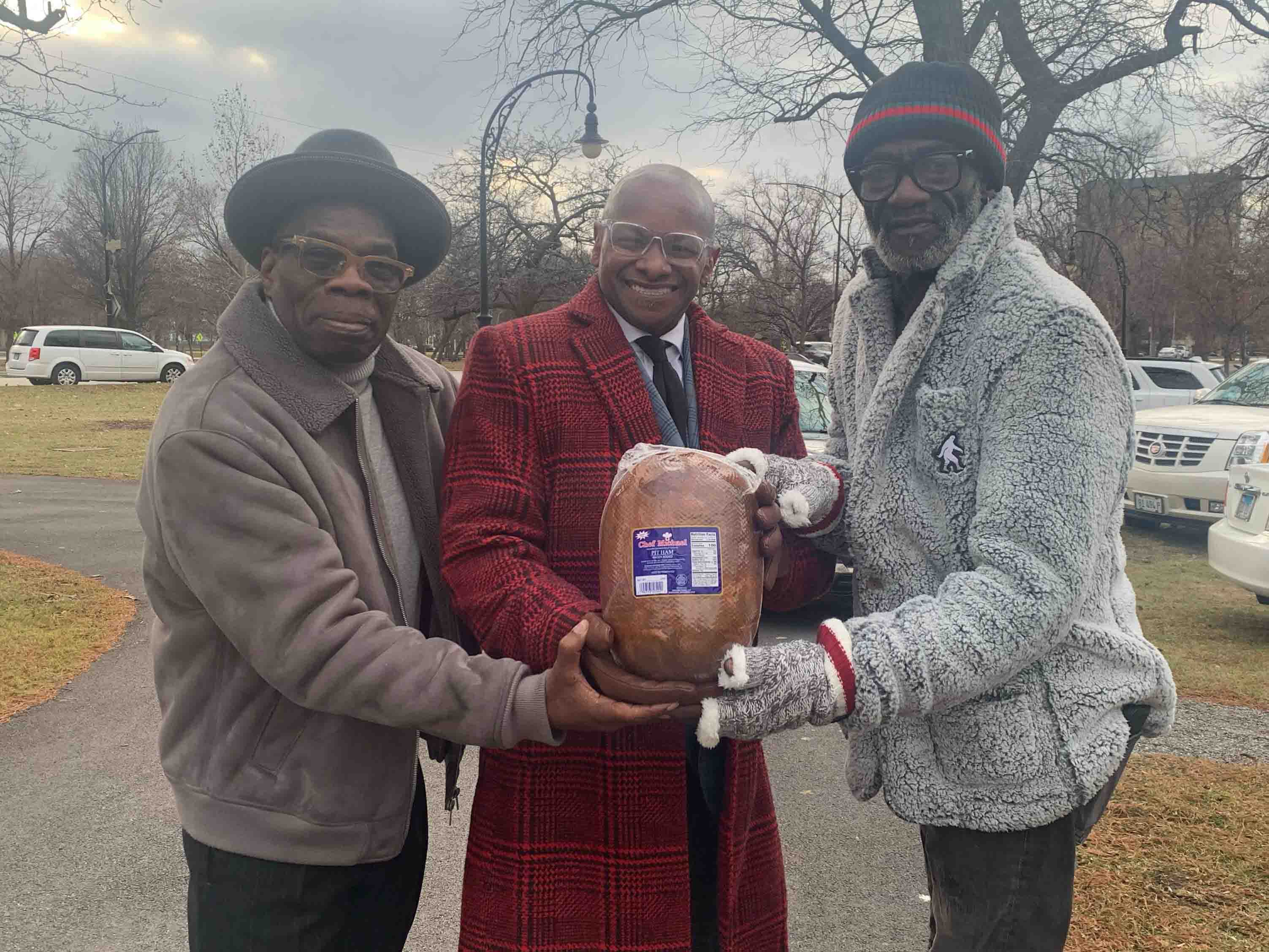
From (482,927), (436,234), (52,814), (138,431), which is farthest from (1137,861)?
(138,431)

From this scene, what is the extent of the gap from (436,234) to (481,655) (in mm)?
1071

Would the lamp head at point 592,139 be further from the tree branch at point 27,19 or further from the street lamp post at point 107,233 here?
the street lamp post at point 107,233

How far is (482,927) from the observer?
84.9 inches

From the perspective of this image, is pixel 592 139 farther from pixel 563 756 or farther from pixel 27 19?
pixel 563 756

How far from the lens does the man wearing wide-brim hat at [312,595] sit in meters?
1.92

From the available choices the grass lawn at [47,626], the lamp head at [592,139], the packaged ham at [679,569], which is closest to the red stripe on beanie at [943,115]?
the packaged ham at [679,569]

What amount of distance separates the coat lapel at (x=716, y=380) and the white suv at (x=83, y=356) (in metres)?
30.2

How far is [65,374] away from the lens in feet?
95.8

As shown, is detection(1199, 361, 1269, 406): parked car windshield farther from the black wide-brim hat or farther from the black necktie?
the black wide-brim hat

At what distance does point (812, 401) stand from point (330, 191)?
6829 mm

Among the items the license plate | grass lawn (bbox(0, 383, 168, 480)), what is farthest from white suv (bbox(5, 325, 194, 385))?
the license plate

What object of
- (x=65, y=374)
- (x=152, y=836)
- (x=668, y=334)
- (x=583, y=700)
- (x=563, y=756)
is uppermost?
(x=668, y=334)

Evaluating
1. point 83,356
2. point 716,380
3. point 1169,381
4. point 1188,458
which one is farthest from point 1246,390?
point 83,356

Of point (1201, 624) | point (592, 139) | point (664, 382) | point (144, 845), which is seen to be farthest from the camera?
point (592, 139)
